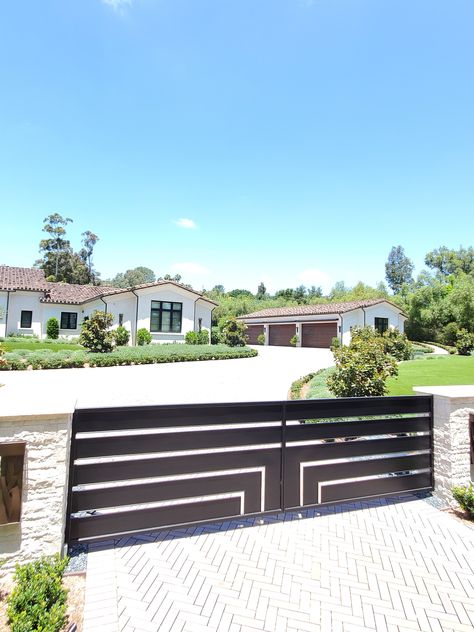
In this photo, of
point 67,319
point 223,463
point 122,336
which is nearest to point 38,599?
point 223,463

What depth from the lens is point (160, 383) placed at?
1275cm

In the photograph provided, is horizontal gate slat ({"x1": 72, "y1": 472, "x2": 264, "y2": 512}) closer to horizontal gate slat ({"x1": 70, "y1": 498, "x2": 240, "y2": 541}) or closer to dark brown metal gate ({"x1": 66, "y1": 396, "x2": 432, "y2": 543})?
dark brown metal gate ({"x1": 66, "y1": 396, "x2": 432, "y2": 543})

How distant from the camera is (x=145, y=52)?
10.4 meters

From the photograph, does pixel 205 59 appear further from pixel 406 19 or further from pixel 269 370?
pixel 269 370

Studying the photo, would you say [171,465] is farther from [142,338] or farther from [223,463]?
[142,338]

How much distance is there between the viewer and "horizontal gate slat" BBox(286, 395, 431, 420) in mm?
3719

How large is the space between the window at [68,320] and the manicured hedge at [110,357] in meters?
12.1

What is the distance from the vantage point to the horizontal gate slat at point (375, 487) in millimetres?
3842

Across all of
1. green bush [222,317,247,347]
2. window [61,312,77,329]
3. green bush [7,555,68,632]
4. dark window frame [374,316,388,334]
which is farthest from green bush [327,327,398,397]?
window [61,312,77,329]

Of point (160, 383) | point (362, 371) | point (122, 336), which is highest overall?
point (122, 336)

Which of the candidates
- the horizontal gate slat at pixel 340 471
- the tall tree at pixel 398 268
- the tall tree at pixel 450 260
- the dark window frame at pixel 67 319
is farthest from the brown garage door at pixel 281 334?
the tall tree at pixel 398 268

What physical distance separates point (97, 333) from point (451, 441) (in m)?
18.2

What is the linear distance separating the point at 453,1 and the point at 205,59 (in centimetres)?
676

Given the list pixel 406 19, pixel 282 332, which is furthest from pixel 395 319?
pixel 406 19
